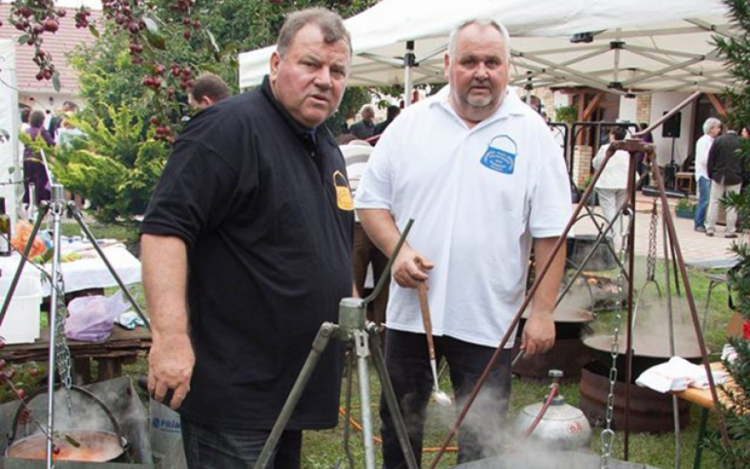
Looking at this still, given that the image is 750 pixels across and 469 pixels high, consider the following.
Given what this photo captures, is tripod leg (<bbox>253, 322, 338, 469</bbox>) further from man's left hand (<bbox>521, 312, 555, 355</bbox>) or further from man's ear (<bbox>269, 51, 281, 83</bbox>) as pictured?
man's left hand (<bbox>521, 312, 555, 355</bbox>)

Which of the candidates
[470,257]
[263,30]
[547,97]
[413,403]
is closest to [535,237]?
[470,257]

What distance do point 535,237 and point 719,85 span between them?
22.4 feet

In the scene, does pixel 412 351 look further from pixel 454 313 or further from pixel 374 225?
pixel 374 225

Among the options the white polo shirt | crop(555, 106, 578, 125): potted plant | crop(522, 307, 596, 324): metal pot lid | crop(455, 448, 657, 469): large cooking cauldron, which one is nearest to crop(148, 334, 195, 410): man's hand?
crop(455, 448, 657, 469): large cooking cauldron

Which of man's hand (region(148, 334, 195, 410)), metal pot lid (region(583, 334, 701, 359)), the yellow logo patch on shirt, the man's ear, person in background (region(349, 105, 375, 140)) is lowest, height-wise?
metal pot lid (region(583, 334, 701, 359))

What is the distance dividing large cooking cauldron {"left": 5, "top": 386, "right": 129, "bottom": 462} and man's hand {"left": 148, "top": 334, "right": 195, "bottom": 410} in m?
1.30

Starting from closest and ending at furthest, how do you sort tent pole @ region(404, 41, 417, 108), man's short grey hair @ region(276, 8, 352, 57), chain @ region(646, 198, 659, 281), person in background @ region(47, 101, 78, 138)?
man's short grey hair @ region(276, 8, 352, 57) < chain @ region(646, 198, 659, 281) < tent pole @ region(404, 41, 417, 108) < person in background @ region(47, 101, 78, 138)

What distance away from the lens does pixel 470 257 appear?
2396 mm

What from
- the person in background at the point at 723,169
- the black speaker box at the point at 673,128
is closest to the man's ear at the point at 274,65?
the person in background at the point at 723,169

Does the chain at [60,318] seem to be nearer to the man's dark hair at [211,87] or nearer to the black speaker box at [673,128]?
the man's dark hair at [211,87]

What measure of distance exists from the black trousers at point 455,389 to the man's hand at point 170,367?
3.38 ft

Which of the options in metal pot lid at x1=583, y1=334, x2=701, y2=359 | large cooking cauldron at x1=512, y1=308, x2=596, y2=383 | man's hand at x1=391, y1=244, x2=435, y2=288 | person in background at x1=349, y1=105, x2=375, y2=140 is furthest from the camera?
person in background at x1=349, y1=105, x2=375, y2=140

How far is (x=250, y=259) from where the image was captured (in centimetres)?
178

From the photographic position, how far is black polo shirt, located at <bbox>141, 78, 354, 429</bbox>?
5.63 ft
